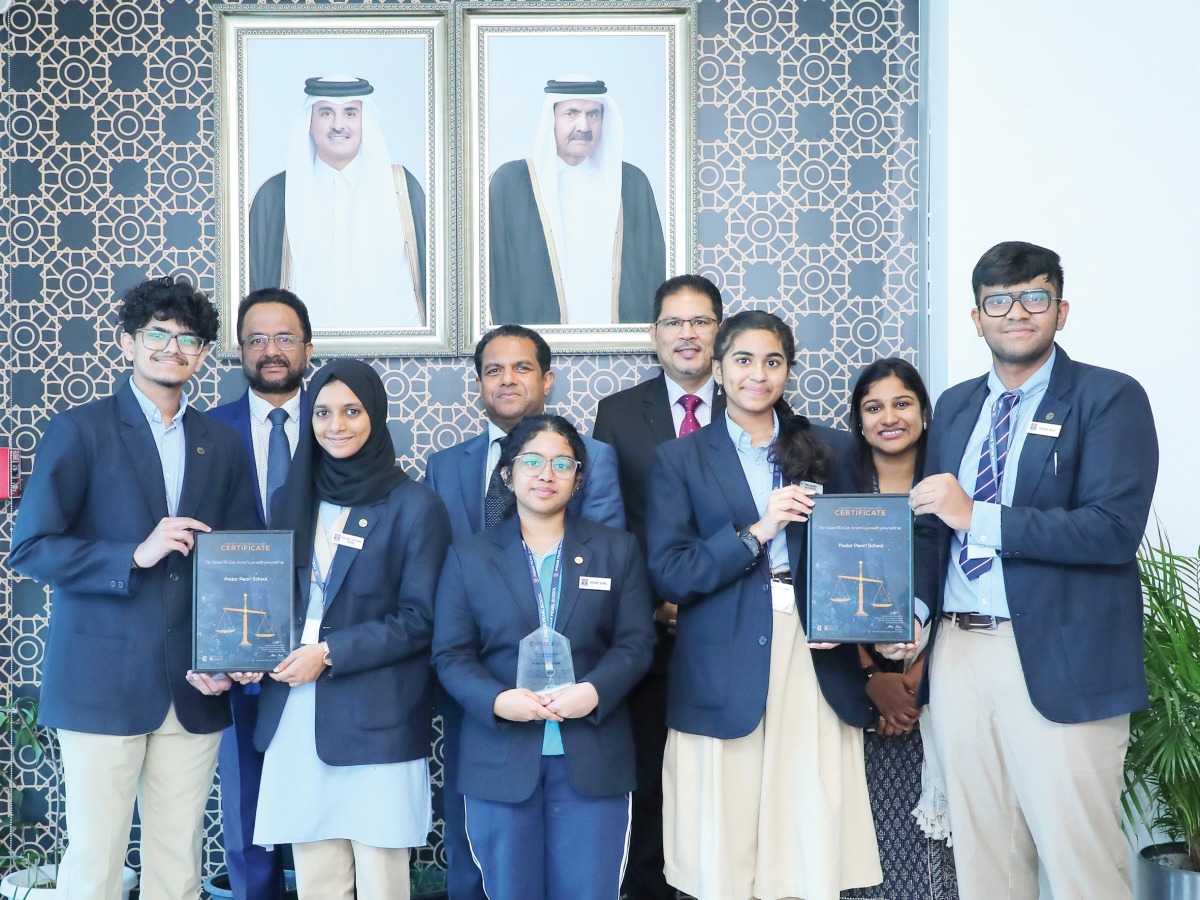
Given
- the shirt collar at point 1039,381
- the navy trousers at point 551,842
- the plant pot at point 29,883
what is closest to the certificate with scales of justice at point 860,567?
the shirt collar at point 1039,381

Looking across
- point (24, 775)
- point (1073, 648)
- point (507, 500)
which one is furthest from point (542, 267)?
point (24, 775)

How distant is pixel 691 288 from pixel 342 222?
1439 millimetres

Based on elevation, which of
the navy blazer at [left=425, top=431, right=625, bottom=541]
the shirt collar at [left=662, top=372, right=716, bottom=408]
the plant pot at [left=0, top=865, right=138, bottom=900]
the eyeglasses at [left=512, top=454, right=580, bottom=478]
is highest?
the shirt collar at [left=662, top=372, right=716, bottom=408]

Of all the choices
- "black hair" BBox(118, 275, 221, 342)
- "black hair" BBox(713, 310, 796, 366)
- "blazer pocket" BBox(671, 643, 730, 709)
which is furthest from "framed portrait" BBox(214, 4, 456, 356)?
"blazer pocket" BBox(671, 643, 730, 709)

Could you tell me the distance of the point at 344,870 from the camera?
296 centimetres

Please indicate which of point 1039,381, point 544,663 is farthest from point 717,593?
point 1039,381

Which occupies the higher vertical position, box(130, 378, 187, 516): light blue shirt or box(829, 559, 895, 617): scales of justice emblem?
box(130, 378, 187, 516): light blue shirt

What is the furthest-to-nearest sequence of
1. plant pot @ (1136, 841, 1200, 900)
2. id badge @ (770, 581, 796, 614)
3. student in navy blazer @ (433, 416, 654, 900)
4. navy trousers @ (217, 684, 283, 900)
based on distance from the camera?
navy trousers @ (217, 684, 283, 900) → plant pot @ (1136, 841, 1200, 900) → id badge @ (770, 581, 796, 614) → student in navy blazer @ (433, 416, 654, 900)

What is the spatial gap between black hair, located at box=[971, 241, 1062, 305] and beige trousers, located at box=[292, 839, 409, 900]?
213 centimetres

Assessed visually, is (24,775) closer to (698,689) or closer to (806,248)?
(698,689)

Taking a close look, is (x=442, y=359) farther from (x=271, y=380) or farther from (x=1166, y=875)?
(x=1166, y=875)

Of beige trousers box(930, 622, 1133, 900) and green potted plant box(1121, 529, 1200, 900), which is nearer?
beige trousers box(930, 622, 1133, 900)

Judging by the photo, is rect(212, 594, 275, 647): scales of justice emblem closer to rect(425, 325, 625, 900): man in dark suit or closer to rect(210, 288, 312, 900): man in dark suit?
rect(210, 288, 312, 900): man in dark suit

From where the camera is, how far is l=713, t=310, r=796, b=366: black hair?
2922 millimetres
